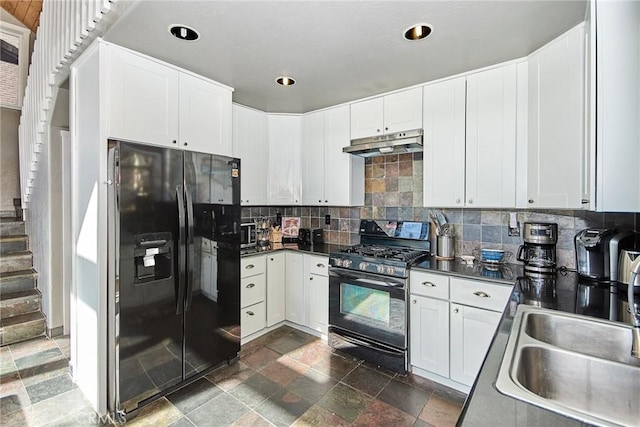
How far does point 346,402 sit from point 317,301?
108 centimetres

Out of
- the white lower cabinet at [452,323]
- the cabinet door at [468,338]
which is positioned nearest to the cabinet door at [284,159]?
the white lower cabinet at [452,323]

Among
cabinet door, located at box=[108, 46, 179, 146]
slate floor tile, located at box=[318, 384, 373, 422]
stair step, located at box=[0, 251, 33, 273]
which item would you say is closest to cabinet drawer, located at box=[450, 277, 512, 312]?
slate floor tile, located at box=[318, 384, 373, 422]

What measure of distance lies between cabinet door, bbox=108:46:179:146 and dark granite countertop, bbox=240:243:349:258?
4.18 ft

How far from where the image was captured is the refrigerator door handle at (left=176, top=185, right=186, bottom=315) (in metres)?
2.11

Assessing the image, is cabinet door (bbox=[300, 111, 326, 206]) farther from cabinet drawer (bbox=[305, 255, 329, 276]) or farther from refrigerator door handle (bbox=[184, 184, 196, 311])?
refrigerator door handle (bbox=[184, 184, 196, 311])

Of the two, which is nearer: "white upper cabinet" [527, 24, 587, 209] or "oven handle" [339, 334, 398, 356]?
"white upper cabinet" [527, 24, 587, 209]

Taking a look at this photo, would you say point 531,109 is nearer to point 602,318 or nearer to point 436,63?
point 436,63

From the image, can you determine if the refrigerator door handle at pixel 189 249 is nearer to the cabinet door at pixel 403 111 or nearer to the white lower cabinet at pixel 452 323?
the white lower cabinet at pixel 452 323

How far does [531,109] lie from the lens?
2.06 m

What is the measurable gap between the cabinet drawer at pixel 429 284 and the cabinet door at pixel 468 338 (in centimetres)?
13

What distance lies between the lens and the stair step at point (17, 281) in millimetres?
3287

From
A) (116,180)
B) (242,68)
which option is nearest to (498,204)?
(242,68)

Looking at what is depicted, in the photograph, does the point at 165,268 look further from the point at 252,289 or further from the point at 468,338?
the point at 468,338

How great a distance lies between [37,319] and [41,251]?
71cm
